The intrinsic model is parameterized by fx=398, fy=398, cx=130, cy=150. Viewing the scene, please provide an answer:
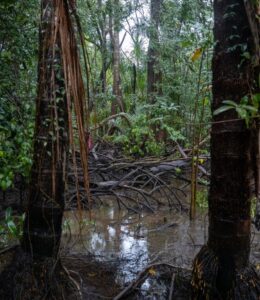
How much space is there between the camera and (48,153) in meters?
2.51

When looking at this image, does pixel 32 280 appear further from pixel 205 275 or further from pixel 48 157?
pixel 205 275

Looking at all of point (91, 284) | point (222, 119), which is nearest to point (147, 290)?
point (91, 284)

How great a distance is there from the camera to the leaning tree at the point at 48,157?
2.37 meters

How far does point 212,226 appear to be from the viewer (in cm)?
242

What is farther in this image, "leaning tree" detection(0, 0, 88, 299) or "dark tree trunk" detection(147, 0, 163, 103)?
"dark tree trunk" detection(147, 0, 163, 103)

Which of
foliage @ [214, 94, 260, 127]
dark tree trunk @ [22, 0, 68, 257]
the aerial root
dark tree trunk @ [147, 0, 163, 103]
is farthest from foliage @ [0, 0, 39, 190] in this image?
dark tree trunk @ [147, 0, 163, 103]

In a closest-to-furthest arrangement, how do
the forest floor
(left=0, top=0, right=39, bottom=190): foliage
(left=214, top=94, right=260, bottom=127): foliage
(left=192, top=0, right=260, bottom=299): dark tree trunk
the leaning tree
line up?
(left=214, top=94, right=260, bottom=127): foliage, (left=192, top=0, right=260, bottom=299): dark tree trunk, the leaning tree, (left=0, top=0, right=39, bottom=190): foliage, the forest floor

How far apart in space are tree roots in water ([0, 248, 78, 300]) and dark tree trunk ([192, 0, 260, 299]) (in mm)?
931

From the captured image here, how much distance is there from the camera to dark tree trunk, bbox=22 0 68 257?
2.44 meters

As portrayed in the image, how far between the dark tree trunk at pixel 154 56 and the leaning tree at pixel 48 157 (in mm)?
6620

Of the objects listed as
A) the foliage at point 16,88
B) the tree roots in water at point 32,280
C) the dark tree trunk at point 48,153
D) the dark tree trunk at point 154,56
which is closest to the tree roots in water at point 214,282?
the tree roots in water at point 32,280

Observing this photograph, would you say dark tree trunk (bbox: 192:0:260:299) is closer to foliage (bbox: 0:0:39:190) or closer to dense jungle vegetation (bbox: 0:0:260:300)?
dense jungle vegetation (bbox: 0:0:260:300)

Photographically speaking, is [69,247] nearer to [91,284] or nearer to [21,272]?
[91,284]

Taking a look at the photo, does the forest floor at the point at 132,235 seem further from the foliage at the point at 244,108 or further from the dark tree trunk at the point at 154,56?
the dark tree trunk at the point at 154,56
